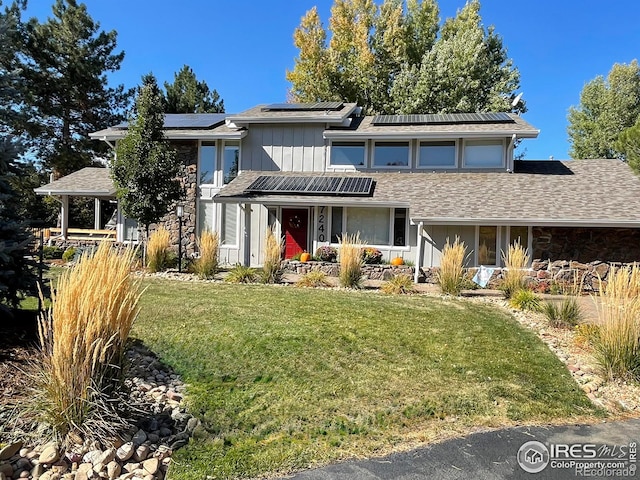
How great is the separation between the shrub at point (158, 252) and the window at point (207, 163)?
3.93 metres

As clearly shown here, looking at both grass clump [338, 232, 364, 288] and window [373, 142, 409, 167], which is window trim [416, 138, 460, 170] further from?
grass clump [338, 232, 364, 288]

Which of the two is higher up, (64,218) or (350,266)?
(64,218)

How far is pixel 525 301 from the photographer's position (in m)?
8.53

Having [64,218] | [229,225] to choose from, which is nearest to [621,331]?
[229,225]

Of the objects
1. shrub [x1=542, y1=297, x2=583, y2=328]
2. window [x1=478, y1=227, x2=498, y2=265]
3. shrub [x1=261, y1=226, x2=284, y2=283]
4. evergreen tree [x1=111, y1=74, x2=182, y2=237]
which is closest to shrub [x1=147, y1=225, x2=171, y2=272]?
evergreen tree [x1=111, y1=74, x2=182, y2=237]

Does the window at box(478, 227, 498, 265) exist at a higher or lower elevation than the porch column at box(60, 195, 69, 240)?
lower

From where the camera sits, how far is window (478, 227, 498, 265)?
12.6 metres

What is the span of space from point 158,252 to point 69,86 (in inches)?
719

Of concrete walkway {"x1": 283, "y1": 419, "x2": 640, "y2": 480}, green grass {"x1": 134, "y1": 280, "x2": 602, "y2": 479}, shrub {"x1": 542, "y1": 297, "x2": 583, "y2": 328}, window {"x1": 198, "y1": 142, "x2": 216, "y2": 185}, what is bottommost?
concrete walkway {"x1": 283, "y1": 419, "x2": 640, "y2": 480}

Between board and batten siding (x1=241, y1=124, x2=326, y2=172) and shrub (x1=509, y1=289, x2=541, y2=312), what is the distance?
8.96 meters

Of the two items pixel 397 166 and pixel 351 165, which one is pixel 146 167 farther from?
pixel 397 166

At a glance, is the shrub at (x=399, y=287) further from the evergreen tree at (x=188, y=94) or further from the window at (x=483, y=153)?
the evergreen tree at (x=188, y=94)

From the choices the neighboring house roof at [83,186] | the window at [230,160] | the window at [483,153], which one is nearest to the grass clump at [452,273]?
the window at [483,153]

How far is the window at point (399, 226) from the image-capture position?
44.6ft
